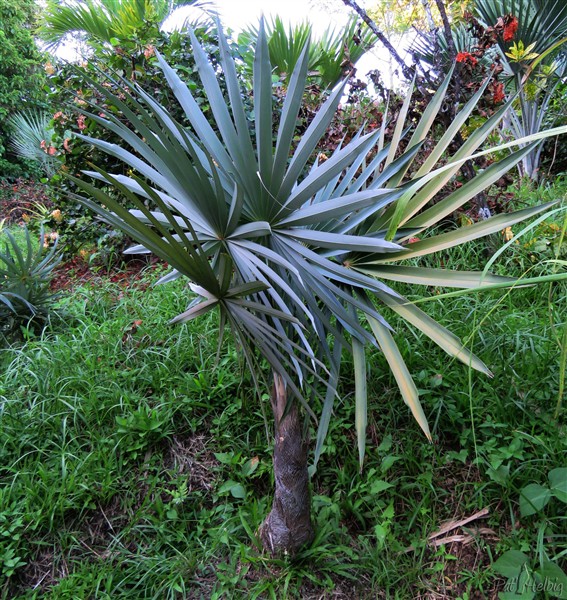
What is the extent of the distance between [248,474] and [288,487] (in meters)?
0.45

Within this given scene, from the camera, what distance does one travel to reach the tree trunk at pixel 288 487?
5.12 feet

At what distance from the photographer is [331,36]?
5.10 m

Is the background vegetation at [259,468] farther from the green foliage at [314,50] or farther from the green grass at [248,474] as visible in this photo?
the green foliage at [314,50]

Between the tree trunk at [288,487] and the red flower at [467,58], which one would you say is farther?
the red flower at [467,58]

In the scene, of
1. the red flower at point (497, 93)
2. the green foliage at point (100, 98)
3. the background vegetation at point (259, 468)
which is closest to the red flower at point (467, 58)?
the background vegetation at point (259, 468)

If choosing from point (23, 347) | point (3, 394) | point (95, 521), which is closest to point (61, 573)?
point (95, 521)

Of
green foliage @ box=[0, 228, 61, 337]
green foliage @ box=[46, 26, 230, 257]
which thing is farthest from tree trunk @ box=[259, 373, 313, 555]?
green foliage @ box=[46, 26, 230, 257]

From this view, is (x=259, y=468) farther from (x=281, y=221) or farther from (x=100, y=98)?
(x=100, y=98)

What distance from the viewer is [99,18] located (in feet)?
16.4

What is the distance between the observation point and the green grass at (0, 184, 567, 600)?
1.73 m

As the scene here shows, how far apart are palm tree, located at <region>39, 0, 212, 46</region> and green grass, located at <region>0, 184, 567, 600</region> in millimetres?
3230

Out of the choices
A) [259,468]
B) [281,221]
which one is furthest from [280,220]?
[259,468]

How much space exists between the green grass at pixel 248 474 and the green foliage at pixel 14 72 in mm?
10516

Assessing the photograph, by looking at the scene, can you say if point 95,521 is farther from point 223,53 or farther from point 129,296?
point 223,53
